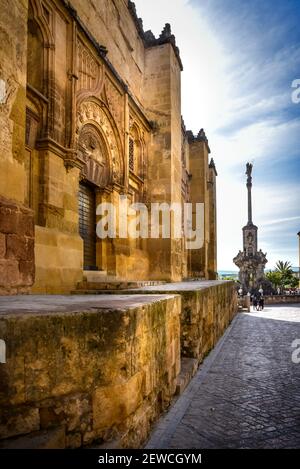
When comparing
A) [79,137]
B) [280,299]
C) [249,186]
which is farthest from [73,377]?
[249,186]

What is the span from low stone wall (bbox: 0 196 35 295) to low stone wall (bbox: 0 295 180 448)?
1.93 metres

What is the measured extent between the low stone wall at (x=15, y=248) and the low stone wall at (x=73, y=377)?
6.34 ft

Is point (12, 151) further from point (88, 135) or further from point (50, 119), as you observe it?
point (88, 135)

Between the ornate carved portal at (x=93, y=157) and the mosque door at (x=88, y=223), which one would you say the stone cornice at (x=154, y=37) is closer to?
the ornate carved portal at (x=93, y=157)

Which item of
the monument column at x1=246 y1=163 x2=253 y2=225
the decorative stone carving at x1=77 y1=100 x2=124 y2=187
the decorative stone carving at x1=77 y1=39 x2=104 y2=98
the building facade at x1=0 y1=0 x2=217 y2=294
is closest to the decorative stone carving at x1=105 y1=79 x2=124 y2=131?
the building facade at x1=0 y1=0 x2=217 y2=294

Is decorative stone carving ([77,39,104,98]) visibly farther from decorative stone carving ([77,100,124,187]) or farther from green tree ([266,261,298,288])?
green tree ([266,261,298,288])

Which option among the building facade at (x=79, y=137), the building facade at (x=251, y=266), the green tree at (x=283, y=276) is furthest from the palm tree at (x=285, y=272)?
the building facade at (x=79, y=137)

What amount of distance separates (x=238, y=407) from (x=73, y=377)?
268 centimetres

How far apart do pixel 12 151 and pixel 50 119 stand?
7.92 feet

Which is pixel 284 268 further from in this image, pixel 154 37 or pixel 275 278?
pixel 154 37

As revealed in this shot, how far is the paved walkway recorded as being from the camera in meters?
3.11

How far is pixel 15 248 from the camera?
4.26m
